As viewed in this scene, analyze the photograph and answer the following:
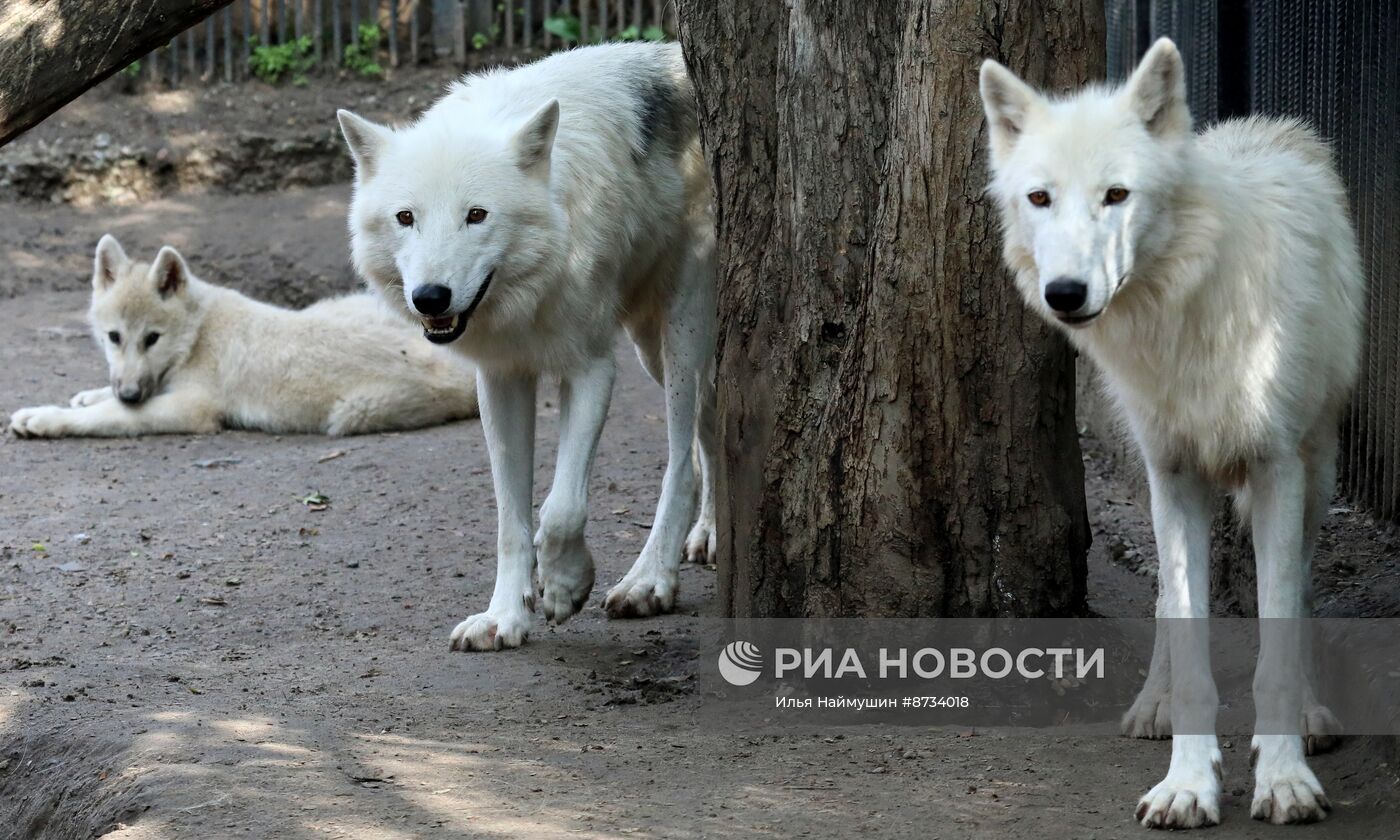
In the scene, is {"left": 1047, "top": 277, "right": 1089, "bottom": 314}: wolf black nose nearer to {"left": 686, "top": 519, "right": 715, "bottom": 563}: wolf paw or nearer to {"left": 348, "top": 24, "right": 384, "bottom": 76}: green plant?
{"left": 686, "top": 519, "right": 715, "bottom": 563}: wolf paw

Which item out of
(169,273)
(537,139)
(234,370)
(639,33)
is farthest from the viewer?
(639,33)

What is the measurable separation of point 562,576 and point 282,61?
1074 cm

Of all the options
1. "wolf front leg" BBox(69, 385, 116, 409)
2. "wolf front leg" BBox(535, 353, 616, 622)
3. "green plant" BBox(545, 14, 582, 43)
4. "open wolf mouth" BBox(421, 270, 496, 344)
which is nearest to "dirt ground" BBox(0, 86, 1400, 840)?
"wolf front leg" BBox(535, 353, 616, 622)

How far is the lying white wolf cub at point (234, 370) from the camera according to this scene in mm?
9250

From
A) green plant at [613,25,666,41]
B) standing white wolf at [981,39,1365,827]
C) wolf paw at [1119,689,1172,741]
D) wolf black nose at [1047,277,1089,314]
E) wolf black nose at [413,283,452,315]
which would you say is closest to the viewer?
wolf black nose at [1047,277,1089,314]

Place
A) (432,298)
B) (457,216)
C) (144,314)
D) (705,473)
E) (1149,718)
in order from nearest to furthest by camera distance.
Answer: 1. (1149,718)
2. (432,298)
3. (457,216)
4. (705,473)
5. (144,314)

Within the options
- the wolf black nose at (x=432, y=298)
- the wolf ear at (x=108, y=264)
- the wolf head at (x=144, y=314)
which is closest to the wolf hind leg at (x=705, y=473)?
the wolf black nose at (x=432, y=298)

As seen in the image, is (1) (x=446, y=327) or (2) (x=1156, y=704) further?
(1) (x=446, y=327)

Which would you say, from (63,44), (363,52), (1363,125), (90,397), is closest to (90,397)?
(90,397)

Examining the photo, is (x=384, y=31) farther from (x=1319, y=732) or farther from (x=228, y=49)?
(x=1319, y=732)

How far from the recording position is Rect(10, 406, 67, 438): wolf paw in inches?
353

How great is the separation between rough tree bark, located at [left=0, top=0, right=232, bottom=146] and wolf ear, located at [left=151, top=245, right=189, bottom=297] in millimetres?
5353

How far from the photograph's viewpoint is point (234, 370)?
30.9ft

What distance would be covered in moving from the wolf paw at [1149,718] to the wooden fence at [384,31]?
11.3 metres
